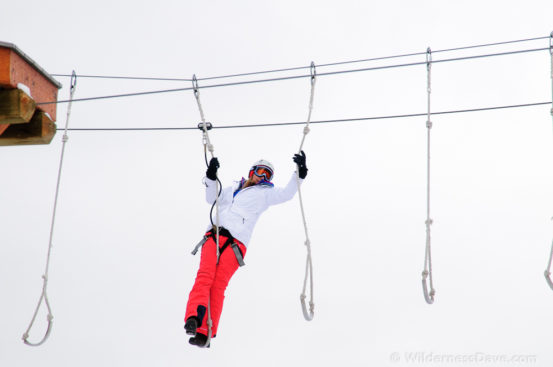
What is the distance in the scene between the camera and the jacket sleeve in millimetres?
7219

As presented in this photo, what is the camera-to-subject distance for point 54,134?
7168 millimetres

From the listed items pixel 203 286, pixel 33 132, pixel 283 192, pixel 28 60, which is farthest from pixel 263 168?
pixel 28 60

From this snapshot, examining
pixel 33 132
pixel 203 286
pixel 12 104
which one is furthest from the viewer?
pixel 33 132

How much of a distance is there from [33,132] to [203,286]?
7.06 ft

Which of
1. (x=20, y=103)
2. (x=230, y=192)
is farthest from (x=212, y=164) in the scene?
(x=20, y=103)

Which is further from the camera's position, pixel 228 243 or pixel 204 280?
pixel 228 243

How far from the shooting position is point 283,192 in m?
7.31

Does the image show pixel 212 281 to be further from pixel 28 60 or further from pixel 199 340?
pixel 28 60

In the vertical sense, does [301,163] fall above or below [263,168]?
below

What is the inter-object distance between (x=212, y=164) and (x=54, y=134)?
1.57m

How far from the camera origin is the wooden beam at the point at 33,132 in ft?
23.0

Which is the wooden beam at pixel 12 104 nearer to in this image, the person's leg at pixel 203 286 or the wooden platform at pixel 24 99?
the wooden platform at pixel 24 99

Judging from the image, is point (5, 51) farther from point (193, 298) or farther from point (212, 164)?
point (193, 298)

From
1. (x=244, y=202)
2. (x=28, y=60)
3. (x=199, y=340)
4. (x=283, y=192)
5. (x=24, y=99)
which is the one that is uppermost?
(x=28, y=60)
